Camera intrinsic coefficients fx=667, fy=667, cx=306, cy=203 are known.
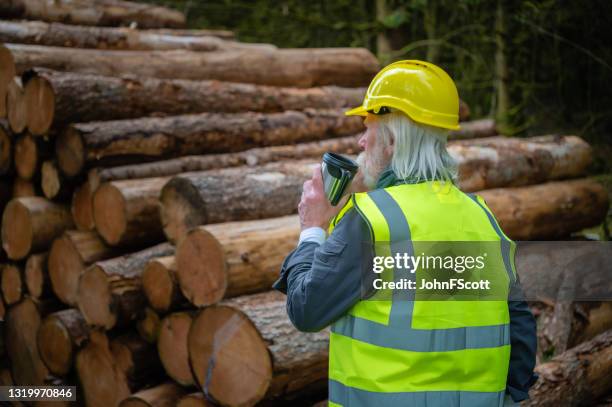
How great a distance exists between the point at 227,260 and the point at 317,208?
62.4 inches

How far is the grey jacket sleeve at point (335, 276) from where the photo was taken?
192 cm

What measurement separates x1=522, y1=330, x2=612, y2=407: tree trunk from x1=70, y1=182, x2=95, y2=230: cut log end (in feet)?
10.5

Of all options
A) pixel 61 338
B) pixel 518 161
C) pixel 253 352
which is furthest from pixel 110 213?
pixel 518 161

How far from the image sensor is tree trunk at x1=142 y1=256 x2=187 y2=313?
3.94 m

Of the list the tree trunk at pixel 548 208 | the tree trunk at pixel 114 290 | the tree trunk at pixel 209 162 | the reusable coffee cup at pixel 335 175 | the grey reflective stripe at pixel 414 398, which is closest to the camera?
the grey reflective stripe at pixel 414 398

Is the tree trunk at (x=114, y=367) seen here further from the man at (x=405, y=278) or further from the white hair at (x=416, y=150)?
the white hair at (x=416, y=150)

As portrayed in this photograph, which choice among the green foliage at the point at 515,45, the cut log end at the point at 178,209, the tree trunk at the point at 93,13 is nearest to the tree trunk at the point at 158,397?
the cut log end at the point at 178,209

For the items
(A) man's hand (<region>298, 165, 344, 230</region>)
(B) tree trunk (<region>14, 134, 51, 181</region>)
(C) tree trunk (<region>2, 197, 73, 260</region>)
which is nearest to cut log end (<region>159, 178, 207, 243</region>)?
(C) tree trunk (<region>2, 197, 73, 260</region>)

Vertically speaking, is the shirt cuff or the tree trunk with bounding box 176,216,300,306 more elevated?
the shirt cuff

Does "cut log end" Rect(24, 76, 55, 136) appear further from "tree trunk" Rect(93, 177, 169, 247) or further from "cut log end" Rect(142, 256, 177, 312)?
"cut log end" Rect(142, 256, 177, 312)

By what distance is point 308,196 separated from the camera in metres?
2.17

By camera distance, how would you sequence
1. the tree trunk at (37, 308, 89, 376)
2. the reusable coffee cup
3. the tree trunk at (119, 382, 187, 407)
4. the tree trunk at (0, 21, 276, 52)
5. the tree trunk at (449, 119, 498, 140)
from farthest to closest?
the tree trunk at (449, 119, 498, 140) < the tree trunk at (0, 21, 276, 52) < the tree trunk at (37, 308, 89, 376) < the tree trunk at (119, 382, 187, 407) < the reusable coffee cup

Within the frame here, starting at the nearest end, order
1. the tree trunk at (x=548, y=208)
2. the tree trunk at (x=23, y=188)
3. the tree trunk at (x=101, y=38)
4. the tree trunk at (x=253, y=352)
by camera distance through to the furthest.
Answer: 1. the tree trunk at (x=253, y=352)
2. the tree trunk at (x=23, y=188)
3. the tree trunk at (x=548, y=208)
4. the tree trunk at (x=101, y=38)

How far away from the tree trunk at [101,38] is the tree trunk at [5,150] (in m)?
1.17
